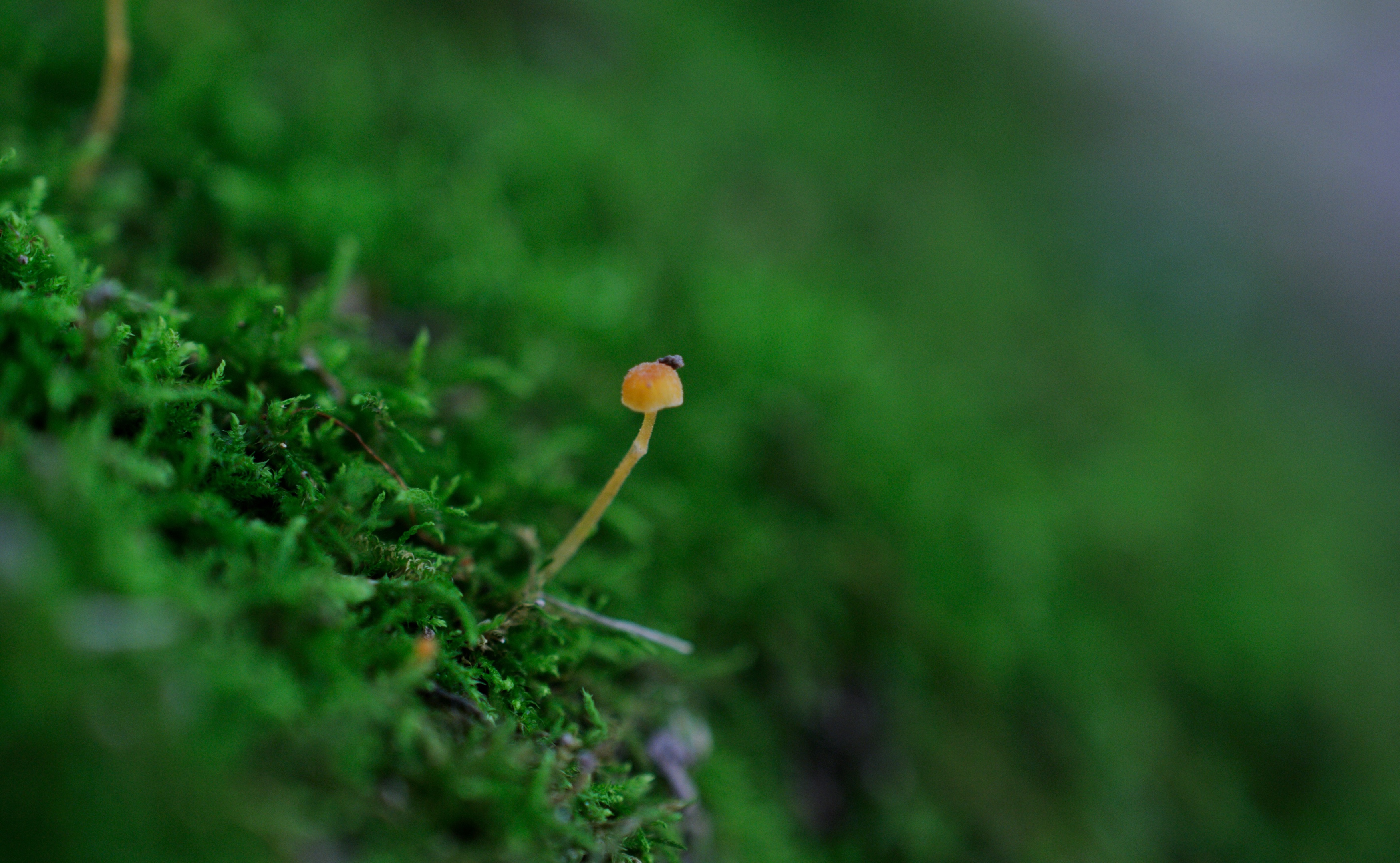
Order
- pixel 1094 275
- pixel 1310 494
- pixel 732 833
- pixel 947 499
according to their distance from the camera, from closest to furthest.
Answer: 1. pixel 732 833
2. pixel 947 499
3. pixel 1310 494
4. pixel 1094 275

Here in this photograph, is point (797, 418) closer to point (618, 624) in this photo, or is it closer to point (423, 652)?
point (618, 624)

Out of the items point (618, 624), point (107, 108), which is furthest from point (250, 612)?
point (107, 108)

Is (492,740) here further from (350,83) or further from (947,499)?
(350,83)

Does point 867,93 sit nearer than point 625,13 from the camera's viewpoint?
No

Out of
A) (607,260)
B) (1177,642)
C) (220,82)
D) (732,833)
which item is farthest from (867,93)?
(732,833)

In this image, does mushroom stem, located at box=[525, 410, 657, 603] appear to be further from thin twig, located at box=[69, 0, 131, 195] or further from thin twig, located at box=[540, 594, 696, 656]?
thin twig, located at box=[69, 0, 131, 195]

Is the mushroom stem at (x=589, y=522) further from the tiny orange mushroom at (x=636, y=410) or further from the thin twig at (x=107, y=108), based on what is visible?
the thin twig at (x=107, y=108)

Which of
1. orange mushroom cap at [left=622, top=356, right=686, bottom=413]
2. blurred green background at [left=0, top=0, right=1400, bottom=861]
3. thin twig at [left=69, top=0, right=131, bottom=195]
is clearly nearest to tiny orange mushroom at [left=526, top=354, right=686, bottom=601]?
orange mushroom cap at [left=622, top=356, right=686, bottom=413]

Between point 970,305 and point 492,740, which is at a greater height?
point 970,305
